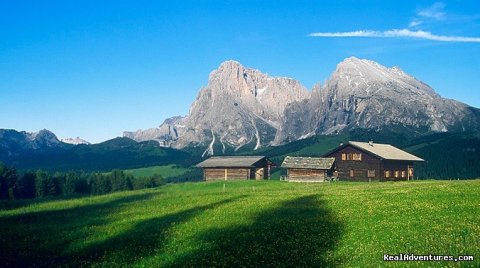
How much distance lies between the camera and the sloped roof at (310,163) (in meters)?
93.9

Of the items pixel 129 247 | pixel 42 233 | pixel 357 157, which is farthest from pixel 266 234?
pixel 357 157

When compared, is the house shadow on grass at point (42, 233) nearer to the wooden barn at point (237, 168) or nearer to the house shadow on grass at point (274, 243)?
the house shadow on grass at point (274, 243)

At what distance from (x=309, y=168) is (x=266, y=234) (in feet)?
224

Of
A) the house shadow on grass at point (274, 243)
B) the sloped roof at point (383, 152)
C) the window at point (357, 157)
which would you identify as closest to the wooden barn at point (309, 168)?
the window at point (357, 157)

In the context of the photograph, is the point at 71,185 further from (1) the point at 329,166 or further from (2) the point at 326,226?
(2) the point at 326,226

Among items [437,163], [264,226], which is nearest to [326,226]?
[264,226]

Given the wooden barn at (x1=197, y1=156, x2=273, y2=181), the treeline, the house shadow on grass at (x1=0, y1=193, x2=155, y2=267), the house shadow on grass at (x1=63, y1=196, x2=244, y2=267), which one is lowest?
the treeline

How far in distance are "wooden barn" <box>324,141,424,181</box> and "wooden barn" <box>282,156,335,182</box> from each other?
2.58 metres

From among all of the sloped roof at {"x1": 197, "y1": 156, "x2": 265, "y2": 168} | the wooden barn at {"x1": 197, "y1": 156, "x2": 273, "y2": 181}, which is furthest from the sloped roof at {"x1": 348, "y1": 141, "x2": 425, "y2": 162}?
the wooden barn at {"x1": 197, "y1": 156, "x2": 273, "y2": 181}

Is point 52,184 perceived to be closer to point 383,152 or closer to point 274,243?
point 383,152

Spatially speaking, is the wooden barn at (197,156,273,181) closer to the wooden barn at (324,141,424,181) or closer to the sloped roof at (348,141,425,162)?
the wooden barn at (324,141,424,181)

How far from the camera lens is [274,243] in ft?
81.5

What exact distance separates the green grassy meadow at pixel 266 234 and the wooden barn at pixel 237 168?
205 feet

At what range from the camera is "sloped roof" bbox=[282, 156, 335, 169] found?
308 feet
